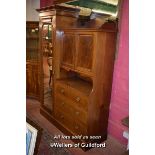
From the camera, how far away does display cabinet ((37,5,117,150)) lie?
5.00 ft

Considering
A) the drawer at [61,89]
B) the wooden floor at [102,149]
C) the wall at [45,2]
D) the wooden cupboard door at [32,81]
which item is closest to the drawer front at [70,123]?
the wooden floor at [102,149]

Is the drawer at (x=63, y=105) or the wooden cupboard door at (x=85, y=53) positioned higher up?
the wooden cupboard door at (x=85, y=53)

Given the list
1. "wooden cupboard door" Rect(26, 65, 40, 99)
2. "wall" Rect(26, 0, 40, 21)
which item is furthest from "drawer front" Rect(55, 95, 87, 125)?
"wall" Rect(26, 0, 40, 21)

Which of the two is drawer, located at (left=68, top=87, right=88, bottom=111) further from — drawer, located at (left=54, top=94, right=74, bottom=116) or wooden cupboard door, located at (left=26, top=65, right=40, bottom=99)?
wooden cupboard door, located at (left=26, top=65, right=40, bottom=99)

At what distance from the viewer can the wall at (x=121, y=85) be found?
147 centimetres

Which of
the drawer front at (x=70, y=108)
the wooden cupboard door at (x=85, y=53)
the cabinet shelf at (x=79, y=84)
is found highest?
the wooden cupboard door at (x=85, y=53)

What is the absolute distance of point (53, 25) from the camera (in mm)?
1905

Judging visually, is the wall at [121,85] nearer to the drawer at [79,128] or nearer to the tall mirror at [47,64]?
the drawer at [79,128]

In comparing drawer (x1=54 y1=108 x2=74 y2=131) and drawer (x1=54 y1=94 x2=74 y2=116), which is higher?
drawer (x1=54 y1=94 x2=74 y2=116)

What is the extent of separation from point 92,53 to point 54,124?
3.35 feet

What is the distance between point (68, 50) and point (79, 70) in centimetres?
31

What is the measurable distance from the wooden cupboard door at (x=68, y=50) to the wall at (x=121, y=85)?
0.47 m
